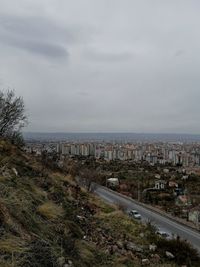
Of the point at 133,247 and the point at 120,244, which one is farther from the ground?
the point at 120,244

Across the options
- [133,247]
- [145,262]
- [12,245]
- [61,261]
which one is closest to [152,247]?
[133,247]

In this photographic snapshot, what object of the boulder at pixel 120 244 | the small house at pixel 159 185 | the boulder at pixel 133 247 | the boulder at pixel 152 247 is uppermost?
the boulder at pixel 120 244

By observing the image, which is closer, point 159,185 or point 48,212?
point 48,212

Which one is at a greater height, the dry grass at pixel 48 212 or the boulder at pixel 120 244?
the dry grass at pixel 48 212

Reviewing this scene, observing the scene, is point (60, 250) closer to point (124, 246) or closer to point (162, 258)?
point (124, 246)

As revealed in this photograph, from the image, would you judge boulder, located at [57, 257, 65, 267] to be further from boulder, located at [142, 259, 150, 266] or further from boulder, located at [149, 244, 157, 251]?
boulder, located at [149, 244, 157, 251]

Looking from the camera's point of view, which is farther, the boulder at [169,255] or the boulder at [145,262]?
the boulder at [169,255]

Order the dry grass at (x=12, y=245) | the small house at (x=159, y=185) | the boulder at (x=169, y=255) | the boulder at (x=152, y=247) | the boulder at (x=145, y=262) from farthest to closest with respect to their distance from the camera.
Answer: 1. the small house at (x=159, y=185)
2. the boulder at (x=152, y=247)
3. the boulder at (x=169, y=255)
4. the boulder at (x=145, y=262)
5. the dry grass at (x=12, y=245)

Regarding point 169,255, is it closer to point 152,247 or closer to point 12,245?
point 152,247

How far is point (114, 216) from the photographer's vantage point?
15391 mm

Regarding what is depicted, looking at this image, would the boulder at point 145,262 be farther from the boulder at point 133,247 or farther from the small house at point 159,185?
the small house at point 159,185

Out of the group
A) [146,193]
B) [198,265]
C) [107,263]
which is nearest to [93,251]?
[107,263]

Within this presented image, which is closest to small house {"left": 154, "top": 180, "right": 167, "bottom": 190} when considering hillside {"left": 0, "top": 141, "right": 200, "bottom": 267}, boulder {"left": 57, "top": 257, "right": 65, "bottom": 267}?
hillside {"left": 0, "top": 141, "right": 200, "bottom": 267}

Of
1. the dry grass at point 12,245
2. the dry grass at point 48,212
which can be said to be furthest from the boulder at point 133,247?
the dry grass at point 12,245
